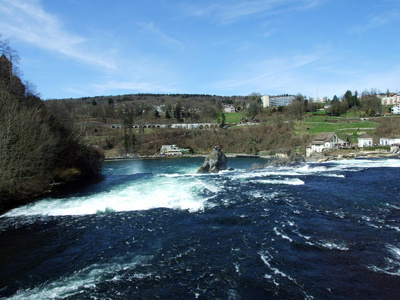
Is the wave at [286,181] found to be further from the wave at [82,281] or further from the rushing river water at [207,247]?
the wave at [82,281]

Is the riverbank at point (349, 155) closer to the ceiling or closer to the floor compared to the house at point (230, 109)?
closer to the floor

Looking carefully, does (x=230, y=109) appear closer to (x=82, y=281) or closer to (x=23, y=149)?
(x=23, y=149)

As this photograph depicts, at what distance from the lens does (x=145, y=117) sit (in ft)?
432

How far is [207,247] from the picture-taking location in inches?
472

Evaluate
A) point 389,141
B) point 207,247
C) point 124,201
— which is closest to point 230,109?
point 389,141

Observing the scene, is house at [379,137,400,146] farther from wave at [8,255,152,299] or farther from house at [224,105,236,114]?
house at [224,105,236,114]

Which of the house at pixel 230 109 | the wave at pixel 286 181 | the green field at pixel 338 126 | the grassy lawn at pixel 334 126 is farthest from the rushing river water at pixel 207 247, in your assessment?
the house at pixel 230 109

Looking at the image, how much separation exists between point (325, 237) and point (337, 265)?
8.76ft

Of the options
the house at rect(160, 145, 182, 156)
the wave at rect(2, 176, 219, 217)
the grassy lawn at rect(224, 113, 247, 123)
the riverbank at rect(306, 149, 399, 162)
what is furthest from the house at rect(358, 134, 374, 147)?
the grassy lawn at rect(224, 113, 247, 123)

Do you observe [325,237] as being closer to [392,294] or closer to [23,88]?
[392,294]

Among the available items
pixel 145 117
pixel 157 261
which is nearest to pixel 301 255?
pixel 157 261

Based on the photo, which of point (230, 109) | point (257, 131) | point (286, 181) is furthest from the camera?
point (230, 109)

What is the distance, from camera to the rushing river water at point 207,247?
8.93 metres

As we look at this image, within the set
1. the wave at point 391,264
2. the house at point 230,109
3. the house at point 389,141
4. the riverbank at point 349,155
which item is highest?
the house at point 230,109
